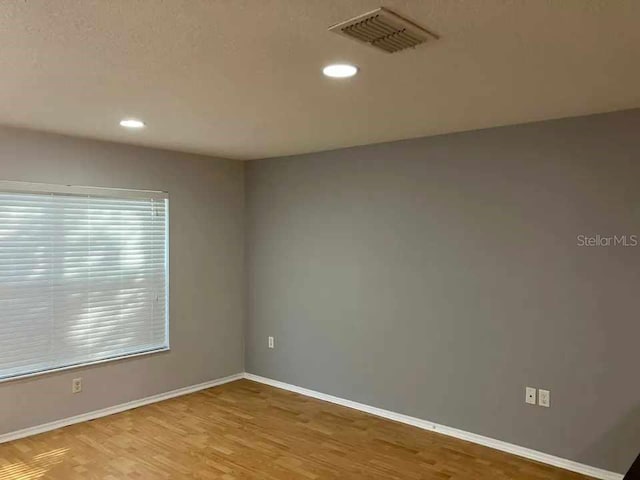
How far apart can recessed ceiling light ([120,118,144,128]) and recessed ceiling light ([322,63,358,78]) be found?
63.4 inches

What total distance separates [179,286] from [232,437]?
1587mm

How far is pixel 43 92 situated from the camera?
270cm

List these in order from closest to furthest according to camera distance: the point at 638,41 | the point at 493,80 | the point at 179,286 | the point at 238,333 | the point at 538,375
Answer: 1. the point at 638,41
2. the point at 493,80
3. the point at 538,375
4. the point at 179,286
5. the point at 238,333

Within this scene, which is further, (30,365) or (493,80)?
(30,365)

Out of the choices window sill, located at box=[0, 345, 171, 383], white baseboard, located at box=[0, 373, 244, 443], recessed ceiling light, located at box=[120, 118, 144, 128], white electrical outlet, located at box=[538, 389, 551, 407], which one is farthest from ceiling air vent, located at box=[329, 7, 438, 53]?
white baseboard, located at box=[0, 373, 244, 443]

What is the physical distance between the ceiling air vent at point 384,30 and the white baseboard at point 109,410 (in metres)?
3.68

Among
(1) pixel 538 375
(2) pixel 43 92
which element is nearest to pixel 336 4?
(2) pixel 43 92

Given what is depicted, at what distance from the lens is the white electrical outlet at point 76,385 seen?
158 inches

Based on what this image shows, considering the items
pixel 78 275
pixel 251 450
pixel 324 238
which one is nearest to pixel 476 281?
pixel 324 238

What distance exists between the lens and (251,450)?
140 inches

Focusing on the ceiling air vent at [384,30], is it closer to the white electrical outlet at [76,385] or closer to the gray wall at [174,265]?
the gray wall at [174,265]

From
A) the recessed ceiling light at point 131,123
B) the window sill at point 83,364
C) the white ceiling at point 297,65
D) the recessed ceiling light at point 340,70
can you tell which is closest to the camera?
the white ceiling at point 297,65

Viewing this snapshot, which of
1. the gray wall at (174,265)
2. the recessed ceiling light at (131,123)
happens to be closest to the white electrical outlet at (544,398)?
the gray wall at (174,265)

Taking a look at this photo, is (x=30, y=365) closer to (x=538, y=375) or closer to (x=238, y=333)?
(x=238, y=333)
